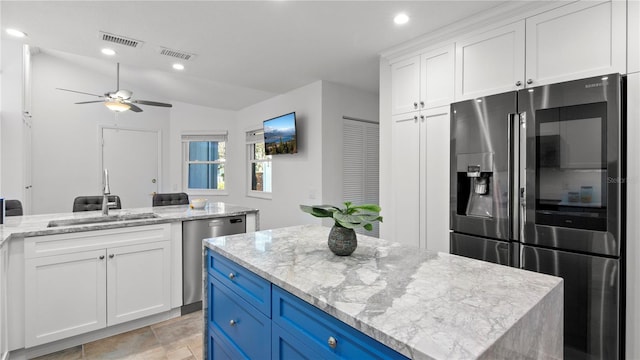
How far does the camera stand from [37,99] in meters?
4.66

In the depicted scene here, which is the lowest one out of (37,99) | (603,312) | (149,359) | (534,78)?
(149,359)

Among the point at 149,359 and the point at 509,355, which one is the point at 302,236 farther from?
the point at 149,359

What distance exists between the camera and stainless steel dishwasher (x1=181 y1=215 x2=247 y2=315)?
2.77 metres

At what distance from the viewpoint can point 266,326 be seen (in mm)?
1225

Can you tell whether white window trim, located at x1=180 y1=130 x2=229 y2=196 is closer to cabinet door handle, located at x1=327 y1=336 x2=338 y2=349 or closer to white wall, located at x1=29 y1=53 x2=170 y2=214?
white wall, located at x1=29 y1=53 x2=170 y2=214

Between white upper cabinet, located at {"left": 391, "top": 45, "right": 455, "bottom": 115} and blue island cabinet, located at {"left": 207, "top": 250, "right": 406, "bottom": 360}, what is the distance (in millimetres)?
2126

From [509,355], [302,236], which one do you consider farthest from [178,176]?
[509,355]

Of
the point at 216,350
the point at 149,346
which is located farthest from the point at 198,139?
the point at 216,350

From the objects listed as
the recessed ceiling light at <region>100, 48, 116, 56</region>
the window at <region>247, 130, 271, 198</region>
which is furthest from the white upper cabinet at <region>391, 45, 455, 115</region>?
the window at <region>247, 130, 271, 198</region>

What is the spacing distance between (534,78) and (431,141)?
836mm

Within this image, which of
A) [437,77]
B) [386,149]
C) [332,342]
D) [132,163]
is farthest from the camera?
[132,163]

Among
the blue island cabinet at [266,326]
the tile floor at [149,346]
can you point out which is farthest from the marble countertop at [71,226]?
the blue island cabinet at [266,326]

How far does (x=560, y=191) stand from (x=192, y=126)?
5.93 meters

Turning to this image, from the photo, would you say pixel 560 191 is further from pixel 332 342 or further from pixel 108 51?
pixel 108 51
